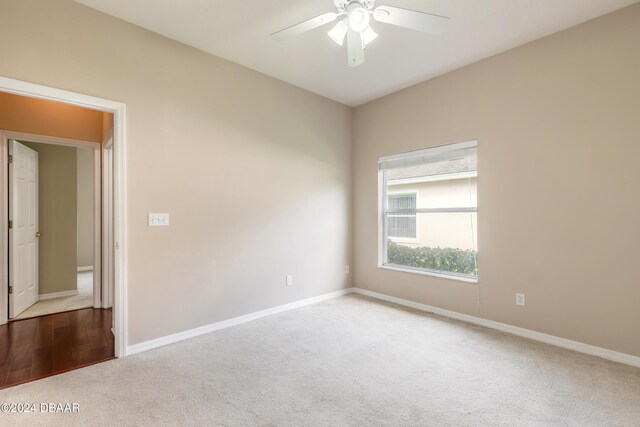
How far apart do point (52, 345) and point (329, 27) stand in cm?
385

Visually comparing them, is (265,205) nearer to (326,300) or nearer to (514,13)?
(326,300)

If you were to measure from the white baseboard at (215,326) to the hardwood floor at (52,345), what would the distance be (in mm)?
233

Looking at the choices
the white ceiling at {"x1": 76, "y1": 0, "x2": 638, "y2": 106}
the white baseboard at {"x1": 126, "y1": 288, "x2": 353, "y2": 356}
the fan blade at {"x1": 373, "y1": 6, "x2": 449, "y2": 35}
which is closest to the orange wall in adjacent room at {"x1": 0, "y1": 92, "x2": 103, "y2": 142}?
the white ceiling at {"x1": 76, "y1": 0, "x2": 638, "y2": 106}

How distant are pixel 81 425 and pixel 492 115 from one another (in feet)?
13.8

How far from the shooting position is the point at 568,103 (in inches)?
108

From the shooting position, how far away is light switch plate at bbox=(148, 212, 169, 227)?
2.78 metres

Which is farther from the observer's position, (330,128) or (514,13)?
(330,128)

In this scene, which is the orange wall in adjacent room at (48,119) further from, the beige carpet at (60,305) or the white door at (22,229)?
the beige carpet at (60,305)

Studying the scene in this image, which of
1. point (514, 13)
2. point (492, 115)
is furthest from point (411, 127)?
point (514, 13)

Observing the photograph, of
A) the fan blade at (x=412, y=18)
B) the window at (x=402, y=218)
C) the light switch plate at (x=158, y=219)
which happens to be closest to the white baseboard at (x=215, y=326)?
the light switch plate at (x=158, y=219)

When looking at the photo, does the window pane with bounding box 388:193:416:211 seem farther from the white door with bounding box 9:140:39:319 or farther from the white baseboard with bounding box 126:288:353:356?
the white door with bounding box 9:140:39:319

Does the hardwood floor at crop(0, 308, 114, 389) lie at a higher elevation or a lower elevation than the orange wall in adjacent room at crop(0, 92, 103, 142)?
lower

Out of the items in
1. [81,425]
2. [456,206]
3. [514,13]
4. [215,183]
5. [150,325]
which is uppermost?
[514,13]

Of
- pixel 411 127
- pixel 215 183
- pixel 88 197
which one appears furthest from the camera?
pixel 88 197
